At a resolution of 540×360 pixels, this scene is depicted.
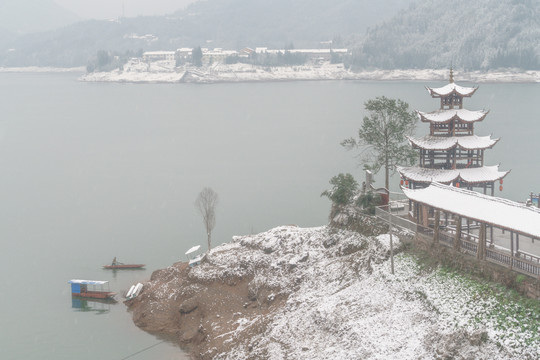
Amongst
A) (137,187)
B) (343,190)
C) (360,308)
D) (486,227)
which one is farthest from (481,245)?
(137,187)

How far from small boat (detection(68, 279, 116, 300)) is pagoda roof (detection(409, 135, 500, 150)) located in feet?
77.3

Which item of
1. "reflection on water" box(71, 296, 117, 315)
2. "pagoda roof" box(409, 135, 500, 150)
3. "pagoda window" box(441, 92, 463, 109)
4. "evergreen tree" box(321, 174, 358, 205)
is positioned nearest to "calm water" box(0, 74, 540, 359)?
"reflection on water" box(71, 296, 117, 315)

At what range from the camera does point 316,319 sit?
28.5 metres

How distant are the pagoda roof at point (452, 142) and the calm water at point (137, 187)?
19901 mm

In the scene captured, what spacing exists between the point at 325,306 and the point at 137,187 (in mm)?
53110

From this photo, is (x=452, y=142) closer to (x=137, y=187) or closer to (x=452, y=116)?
(x=452, y=116)

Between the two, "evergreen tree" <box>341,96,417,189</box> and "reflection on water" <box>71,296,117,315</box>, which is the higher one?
"evergreen tree" <box>341,96,417,189</box>

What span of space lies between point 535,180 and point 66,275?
183 ft

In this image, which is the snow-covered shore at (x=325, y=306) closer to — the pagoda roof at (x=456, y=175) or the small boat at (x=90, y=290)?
the small boat at (x=90, y=290)

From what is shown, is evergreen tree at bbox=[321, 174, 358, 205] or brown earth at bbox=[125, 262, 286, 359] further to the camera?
evergreen tree at bbox=[321, 174, 358, 205]

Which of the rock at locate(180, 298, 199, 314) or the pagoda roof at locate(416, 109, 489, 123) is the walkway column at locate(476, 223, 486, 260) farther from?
the rock at locate(180, 298, 199, 314)

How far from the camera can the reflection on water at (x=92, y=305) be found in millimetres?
39688

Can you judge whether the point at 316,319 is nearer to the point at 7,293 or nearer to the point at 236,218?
the point at 7,293

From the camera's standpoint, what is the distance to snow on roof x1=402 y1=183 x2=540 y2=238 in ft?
82.1
